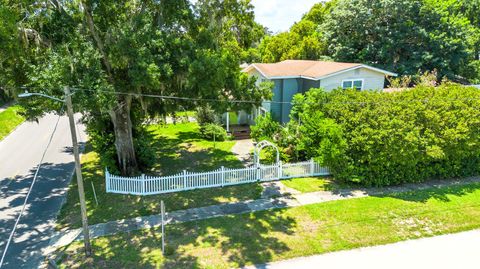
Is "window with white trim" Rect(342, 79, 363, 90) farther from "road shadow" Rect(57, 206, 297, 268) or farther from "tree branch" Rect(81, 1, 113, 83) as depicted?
"tree branch" Rect(81, 1, 113, 83)

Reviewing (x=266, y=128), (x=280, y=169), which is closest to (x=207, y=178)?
(x=280, y=169)

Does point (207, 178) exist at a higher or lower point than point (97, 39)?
lower

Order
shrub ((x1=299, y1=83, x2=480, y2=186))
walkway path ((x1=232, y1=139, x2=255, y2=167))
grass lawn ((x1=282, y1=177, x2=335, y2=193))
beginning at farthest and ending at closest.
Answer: walkway path ((x1=232, y1=139, x2=255, y2=167)), grass lawn ((x1=282, y1=177, x2=335, y2=193)), shrub ((x1=299, y1=83, x2=480, y2=186))

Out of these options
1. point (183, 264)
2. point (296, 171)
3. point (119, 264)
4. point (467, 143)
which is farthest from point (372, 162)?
point (119, 264)

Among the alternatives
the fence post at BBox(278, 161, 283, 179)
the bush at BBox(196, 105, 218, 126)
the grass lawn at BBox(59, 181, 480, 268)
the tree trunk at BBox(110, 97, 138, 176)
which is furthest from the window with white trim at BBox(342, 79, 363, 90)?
the tree trunk at BBox(110, 97, 138, 176)

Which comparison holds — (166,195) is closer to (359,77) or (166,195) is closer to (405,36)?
(359,77)

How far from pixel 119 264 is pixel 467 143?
51.1ft

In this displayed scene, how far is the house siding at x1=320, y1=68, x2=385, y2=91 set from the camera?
2012 centimetres

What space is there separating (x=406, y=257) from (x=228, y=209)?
6.42m

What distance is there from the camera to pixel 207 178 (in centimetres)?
1538

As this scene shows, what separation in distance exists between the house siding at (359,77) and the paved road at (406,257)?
35.5 ft

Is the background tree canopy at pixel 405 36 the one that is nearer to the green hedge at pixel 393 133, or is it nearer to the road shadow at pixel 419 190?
the green hedge at pixel 393 133

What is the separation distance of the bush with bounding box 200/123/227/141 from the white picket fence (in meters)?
7.89

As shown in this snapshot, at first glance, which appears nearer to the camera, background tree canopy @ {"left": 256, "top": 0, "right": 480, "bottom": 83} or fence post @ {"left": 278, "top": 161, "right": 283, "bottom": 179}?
fence post @ {"left": 278, "top": 161, "right": 283, "bottom": 179}
